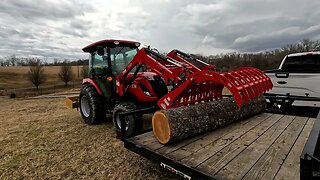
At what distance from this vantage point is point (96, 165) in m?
3.91

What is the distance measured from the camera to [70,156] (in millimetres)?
4359

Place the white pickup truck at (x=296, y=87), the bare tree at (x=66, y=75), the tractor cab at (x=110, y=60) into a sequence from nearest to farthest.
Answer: the white pickup truck at (x=296, y=87) < the tractor cab at (x=110, y=60) < the bare tree at (x=66, y=75)

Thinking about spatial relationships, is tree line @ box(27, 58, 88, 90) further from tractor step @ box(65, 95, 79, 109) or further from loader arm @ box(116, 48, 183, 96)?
loader arm @ box(116, 48, 183, 96)

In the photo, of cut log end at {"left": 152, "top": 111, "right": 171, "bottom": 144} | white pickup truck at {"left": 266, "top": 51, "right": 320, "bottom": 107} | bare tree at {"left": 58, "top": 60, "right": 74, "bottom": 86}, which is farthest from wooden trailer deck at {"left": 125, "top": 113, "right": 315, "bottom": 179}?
bare tree at {"left": 58, "top": 60, "right": 74, "bottom": 86}

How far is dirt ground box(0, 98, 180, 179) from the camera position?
364 centimetres

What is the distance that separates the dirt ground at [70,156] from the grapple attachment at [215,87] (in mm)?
1125

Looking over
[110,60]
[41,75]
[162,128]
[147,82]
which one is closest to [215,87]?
[162,128]

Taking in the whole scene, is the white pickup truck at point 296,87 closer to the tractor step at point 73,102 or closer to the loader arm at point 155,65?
the loader arm at point 155,65

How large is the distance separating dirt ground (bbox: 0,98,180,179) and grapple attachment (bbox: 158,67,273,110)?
112 cm

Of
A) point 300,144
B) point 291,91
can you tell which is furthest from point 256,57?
point 300,144

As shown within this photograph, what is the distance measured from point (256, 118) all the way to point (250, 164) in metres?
2.17

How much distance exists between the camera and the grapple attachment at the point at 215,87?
3.13m

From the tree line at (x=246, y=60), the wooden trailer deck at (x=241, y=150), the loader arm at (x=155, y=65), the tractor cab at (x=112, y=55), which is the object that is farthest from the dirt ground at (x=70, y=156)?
the tree line at (x=246, y=60)

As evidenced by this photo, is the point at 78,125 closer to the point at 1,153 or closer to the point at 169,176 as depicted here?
the point at 1,153
